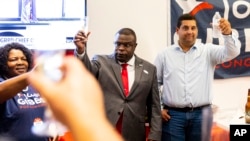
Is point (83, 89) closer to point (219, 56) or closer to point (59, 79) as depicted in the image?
point (59, 79)

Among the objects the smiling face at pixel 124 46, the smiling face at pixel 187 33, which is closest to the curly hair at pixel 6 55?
the smiling face at pixel 124 46

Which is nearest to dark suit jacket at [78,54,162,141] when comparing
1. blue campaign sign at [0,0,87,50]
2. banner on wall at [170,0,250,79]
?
Answer: blue campaign sign at [0,0,87,50]

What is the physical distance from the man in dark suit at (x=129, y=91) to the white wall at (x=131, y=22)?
1038 mm

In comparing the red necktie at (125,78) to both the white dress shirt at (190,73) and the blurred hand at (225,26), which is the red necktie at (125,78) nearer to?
the white dress shirt at (190,73)

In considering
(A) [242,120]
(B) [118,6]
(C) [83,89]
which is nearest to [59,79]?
(C) [83,89]

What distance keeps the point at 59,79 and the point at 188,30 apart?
8.99 ft

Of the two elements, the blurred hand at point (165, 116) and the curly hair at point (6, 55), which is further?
the blurred hand at point (165, 116)

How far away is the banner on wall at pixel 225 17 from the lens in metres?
3.95

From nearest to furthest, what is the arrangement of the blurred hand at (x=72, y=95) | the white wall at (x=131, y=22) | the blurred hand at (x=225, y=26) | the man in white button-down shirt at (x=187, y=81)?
1. the blurred hand at (x=72, y=95)
2. the blurred hand at (x=225, y=26)
3. the man in white button-down shirt at (x=187, y=81)
4. the white wall at (x=131, y=22)

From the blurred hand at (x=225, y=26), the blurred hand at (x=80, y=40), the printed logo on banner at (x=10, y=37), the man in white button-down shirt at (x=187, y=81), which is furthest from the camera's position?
the printed logo on banner at (x=10, y=37)

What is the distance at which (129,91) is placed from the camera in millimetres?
2760

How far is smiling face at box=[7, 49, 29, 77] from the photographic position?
2100mm

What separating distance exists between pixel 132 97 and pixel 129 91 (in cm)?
5

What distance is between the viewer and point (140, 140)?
2.81m
